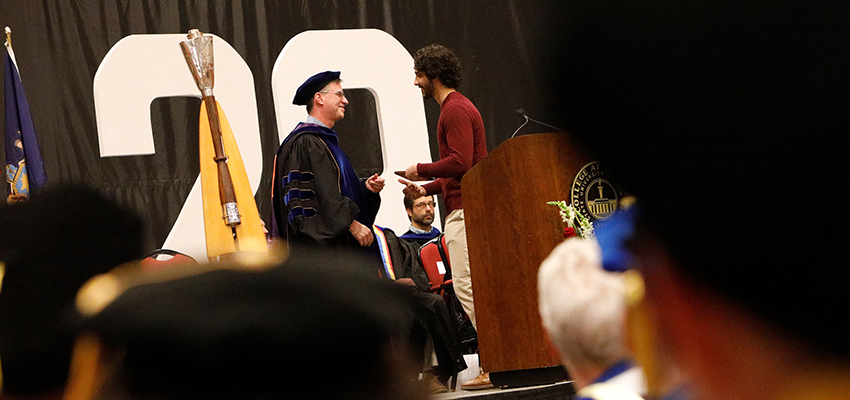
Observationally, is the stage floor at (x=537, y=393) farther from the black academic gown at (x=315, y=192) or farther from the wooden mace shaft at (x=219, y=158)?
the wooden mace shaft at (x=219, y=158)

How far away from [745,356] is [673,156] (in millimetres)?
105

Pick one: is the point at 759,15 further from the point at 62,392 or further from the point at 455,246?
the point at 455,246

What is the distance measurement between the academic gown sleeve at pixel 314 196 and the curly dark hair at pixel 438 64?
2.05ft

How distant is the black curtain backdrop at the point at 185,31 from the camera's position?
18.5 feet

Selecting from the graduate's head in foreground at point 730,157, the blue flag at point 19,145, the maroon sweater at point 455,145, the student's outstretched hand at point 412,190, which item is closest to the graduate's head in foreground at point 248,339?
the graduate's head in foreground at point 730,157

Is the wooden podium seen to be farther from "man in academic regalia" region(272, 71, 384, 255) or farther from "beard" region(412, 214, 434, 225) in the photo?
"beard" region(412, 214, 434, 225)

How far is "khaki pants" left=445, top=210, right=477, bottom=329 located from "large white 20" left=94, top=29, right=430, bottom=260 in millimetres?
2388

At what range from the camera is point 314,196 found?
384cm

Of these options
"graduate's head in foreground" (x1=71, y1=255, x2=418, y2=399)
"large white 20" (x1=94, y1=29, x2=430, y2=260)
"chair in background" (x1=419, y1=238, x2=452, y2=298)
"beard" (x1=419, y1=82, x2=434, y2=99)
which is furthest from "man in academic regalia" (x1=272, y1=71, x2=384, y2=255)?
"graduate's head in foreground" (x1=71, y1=255, x2=418, y2=399)

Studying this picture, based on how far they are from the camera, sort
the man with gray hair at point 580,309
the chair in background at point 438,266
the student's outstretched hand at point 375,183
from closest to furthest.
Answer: the man with gray hair at point 580,309 < the student's outstretched hand at point 375,183 < the chair in background at point 438,266

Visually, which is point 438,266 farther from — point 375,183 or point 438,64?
point 438,64

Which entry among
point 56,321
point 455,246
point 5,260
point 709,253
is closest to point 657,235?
point 709,253

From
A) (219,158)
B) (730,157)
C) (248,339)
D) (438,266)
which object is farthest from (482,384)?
(730,157)

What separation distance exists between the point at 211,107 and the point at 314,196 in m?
0.72
